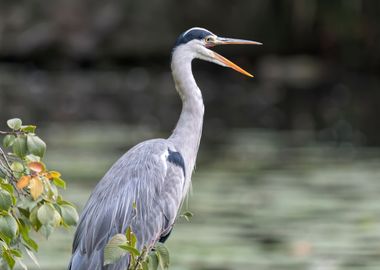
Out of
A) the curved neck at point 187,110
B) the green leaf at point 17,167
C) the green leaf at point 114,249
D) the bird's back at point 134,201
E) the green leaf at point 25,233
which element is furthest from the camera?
the curved neck at point 187,110

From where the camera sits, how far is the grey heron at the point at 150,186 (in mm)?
4391

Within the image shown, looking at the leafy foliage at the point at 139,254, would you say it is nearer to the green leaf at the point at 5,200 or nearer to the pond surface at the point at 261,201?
the green leaf at the point at 5,200

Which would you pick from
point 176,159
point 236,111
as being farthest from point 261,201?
point 236,111

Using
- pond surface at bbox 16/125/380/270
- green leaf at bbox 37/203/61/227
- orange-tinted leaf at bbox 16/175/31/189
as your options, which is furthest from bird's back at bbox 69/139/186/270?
pond surface at bbox 16/125/380/270

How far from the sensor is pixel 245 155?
10.5 m

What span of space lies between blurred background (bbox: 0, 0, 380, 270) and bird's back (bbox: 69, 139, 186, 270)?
4.72ft

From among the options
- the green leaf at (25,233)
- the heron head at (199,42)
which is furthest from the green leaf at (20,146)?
the heron head at (199,42)

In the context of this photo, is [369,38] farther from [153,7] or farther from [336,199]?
[336,199]

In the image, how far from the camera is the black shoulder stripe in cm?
471

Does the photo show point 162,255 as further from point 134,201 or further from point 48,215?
point 134,201

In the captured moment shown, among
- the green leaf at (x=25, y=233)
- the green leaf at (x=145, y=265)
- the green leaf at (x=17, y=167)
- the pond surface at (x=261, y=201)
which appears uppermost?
the green leaf at (x=17, y=167)

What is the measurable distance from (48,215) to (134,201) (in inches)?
40.9

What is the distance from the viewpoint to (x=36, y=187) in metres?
3.37

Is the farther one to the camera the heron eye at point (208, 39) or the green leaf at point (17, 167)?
the heron eye at point (208, 39)
